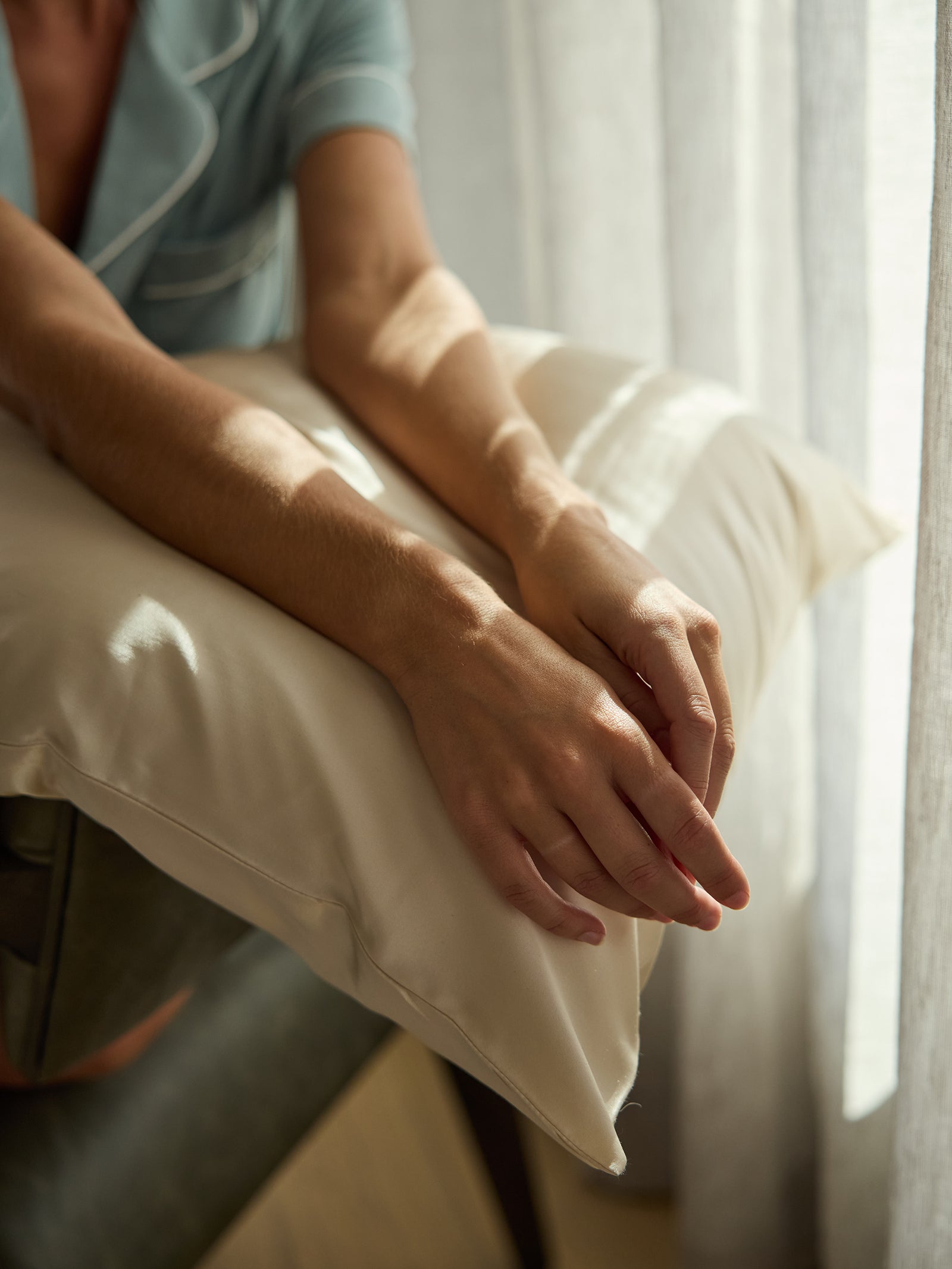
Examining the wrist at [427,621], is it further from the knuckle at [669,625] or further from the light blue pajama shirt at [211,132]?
the light blue pajama shirt at [211,132]

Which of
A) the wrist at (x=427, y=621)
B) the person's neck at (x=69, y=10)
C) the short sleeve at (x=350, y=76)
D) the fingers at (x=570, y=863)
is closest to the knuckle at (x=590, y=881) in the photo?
the fingers at (x=570, y=863)

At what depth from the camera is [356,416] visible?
2.39ft

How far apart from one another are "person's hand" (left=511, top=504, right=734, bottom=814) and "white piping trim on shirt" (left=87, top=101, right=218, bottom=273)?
53 cm

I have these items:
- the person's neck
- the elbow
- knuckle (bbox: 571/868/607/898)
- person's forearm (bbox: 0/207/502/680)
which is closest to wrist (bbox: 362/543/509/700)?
person's forearm (bbox: 0/207/502/680)

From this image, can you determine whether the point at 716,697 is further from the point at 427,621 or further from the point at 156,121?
the point at 156,121

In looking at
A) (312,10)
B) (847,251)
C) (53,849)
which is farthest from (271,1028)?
(312,10)

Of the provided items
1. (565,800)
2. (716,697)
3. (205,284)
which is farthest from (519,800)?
(205,284)

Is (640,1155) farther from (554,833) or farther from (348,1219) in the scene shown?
(554,833)

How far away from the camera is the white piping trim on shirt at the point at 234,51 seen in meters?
0.87

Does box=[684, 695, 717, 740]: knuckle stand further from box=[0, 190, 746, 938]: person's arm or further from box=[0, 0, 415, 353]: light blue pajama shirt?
box=[0, 0, 415, 353]: light blue pajama shirt

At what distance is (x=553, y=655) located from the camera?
0.50m

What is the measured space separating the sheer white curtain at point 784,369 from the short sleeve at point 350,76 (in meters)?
0.15

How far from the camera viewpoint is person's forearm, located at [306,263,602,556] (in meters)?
0.62

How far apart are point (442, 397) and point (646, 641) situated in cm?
26
